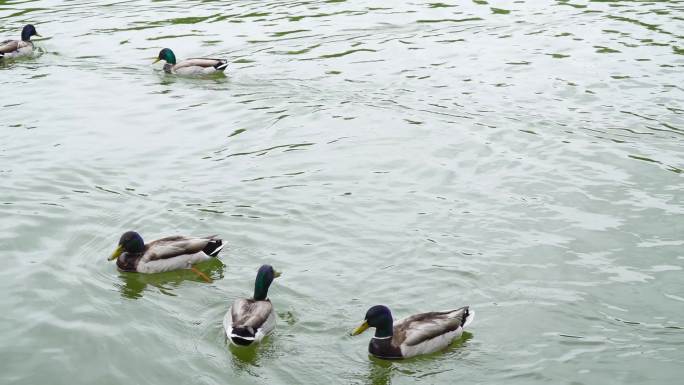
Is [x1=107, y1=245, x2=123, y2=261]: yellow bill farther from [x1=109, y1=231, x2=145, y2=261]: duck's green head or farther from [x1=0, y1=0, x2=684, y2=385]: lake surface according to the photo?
[x1=0, y1=0, x2=684, y2=385]: lake surface

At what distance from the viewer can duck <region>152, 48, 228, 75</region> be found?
21.5 meters

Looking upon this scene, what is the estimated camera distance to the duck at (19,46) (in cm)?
2355

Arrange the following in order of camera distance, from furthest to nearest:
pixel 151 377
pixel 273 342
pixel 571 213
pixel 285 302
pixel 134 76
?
pixel 134 76 → pixel 571 213 → pixel 285 302 → pixel 273 342 → pixel 151 377

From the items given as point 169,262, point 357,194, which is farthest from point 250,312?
point 357,194

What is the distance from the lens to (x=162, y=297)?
1230 cm

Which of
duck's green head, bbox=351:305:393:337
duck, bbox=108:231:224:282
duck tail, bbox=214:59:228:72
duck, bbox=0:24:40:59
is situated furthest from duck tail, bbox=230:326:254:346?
duck, bbox=0:24:40:59

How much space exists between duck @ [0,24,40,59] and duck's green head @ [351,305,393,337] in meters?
16.1

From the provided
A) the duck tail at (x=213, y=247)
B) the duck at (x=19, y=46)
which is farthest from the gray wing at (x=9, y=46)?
the duck tail at (x=213, y=247)

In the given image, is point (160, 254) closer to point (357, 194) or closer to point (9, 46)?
point (357, 194)

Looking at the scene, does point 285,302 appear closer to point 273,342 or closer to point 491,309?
point 273,342

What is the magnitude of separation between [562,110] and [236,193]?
22.5 ft

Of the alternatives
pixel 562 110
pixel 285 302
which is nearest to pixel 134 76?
pixel 562 110

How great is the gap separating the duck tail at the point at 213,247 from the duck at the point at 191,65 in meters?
9.22

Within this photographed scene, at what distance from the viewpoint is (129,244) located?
42.1 ft
